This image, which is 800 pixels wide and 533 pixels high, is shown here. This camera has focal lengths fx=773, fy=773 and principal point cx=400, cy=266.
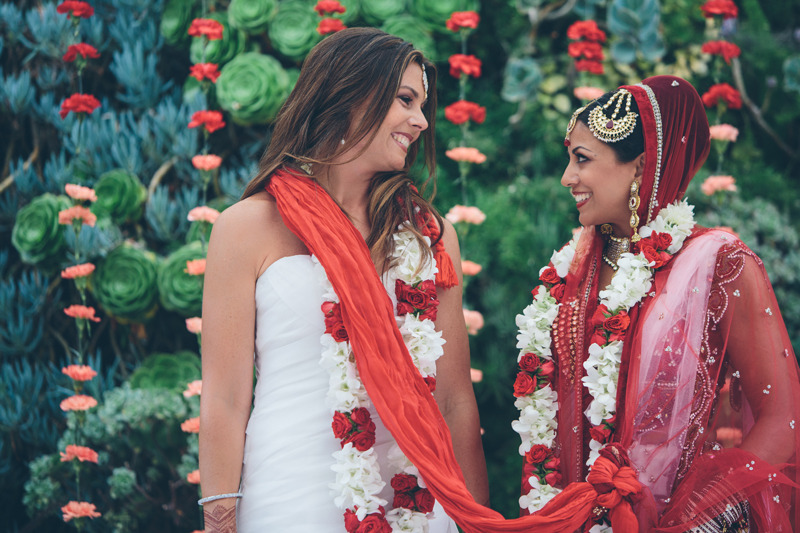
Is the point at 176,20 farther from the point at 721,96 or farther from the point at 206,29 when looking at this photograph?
the point at 721,96

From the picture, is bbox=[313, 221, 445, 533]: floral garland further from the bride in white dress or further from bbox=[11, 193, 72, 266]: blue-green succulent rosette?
bbox=[11, 193, 72, 266]: blue-green succulent rosette

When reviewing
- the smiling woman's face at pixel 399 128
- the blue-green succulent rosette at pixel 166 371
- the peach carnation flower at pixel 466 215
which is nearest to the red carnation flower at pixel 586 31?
the peach carnation flower at pixel 466 215

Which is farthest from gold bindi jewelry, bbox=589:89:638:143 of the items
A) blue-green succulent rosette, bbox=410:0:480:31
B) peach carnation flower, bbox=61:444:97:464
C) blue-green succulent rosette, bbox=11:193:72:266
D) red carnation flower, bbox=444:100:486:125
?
blue-green succulent rosette, bbox=11:193:72:266

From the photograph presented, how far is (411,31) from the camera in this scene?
13.5 feet

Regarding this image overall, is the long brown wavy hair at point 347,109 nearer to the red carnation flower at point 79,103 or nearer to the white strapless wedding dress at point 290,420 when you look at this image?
the white strapless wedding dress at point 290,420

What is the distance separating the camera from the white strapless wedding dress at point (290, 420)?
2.29 metres

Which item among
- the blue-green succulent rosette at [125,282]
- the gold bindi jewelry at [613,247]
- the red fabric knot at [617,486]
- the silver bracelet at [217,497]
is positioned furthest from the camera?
the blue-green succulent rosette at [125,282]

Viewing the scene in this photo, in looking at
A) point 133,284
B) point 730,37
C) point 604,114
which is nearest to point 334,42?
point 604,114

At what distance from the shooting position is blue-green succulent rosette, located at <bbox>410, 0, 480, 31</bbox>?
414 centimetres

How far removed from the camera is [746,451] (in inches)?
83.5

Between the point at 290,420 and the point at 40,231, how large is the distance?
7.58ft

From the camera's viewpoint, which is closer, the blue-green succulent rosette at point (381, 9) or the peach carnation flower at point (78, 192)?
the peach carnation flower at point (78, 192)

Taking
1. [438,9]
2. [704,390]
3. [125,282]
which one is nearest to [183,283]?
[125,282]

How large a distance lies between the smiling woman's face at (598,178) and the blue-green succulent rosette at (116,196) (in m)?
2.53
